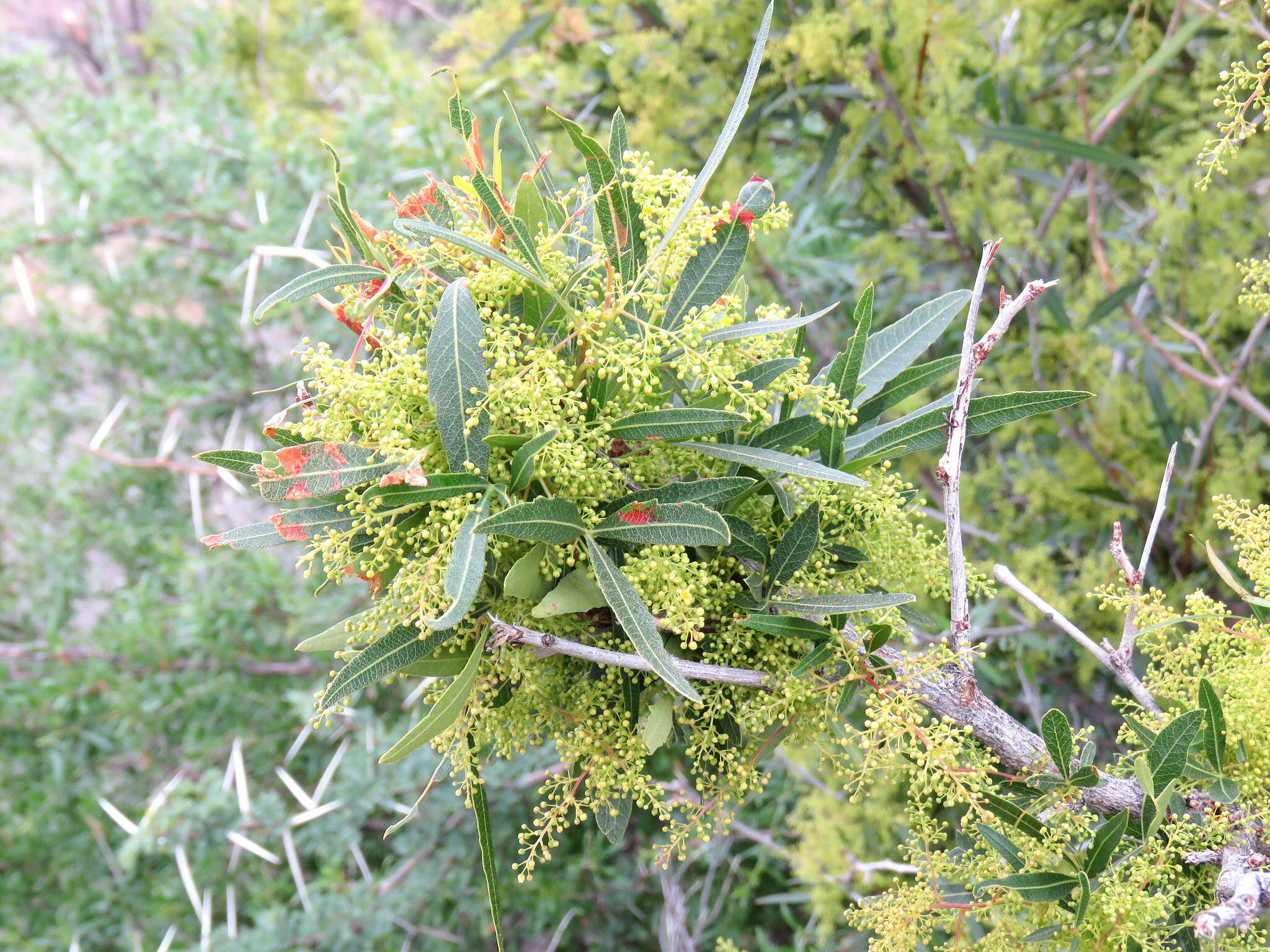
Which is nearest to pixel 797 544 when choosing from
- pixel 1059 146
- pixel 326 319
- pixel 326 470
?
pixel 326 470

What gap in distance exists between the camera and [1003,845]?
1.49 feet

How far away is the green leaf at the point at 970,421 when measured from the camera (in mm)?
466

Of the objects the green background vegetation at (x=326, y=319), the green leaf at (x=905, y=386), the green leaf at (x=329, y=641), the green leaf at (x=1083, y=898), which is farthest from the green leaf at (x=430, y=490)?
the green background vegetation at (x=326, y=319)

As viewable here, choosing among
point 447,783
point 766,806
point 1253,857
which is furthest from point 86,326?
point 1253,857

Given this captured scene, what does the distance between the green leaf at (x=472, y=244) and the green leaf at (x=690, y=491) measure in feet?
0.36

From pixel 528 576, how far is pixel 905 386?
0.83ft

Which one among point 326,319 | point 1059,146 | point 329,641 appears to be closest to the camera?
point 329,641

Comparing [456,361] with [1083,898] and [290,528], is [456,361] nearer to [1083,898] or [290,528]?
[290,528]

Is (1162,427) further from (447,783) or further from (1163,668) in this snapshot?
(447,783)

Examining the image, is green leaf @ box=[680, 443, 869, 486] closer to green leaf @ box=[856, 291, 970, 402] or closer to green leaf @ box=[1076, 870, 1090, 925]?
green leaf @ box=[856, 291, 970, 402]

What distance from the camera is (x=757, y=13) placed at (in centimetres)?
113

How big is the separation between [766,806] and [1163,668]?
116 cm

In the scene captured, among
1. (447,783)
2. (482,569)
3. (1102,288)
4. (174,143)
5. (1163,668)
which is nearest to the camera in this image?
(482,569)

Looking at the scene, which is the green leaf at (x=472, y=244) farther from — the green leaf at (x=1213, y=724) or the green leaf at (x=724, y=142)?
the green leaf at (x=1213, y=724)
